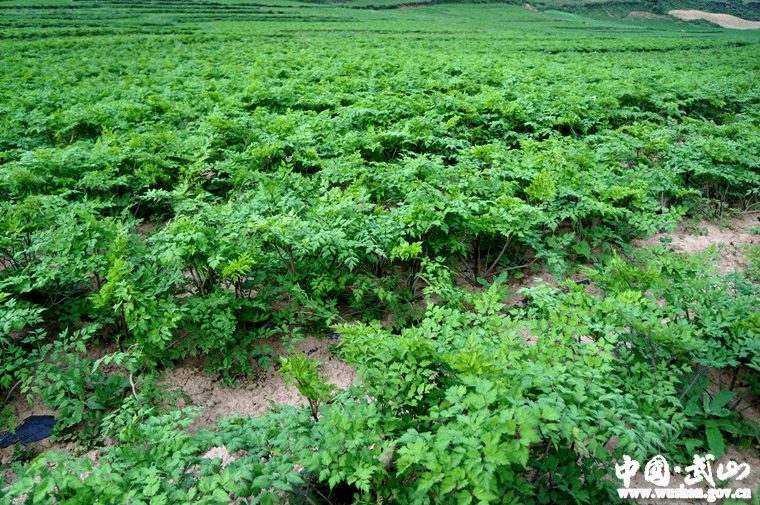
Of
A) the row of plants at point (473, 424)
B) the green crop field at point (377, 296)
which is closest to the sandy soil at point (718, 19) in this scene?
the green crop field at point (377, 296)

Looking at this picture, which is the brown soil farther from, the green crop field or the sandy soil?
the green crop field

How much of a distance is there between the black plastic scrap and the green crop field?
15cm

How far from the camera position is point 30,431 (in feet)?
10.8

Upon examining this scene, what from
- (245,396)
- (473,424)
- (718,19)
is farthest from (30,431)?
(718,19)

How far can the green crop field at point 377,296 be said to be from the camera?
7.49ft

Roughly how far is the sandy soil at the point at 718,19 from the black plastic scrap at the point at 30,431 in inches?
4221

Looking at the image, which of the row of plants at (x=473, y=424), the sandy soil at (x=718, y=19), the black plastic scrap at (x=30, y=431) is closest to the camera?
the row of plants at (x=473, y=424)

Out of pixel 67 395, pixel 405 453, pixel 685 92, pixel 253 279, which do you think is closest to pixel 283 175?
pixel 253 279

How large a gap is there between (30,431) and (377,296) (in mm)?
3438

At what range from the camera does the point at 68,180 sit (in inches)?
227

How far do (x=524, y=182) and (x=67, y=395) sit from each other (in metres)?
6.19

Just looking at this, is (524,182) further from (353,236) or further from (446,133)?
(353,236)

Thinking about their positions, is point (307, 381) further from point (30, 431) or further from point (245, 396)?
point (30, 431)

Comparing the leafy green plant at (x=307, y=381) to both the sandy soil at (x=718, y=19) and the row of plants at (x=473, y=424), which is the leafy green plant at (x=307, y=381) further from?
the sandy soil at (x=718, y=19)
